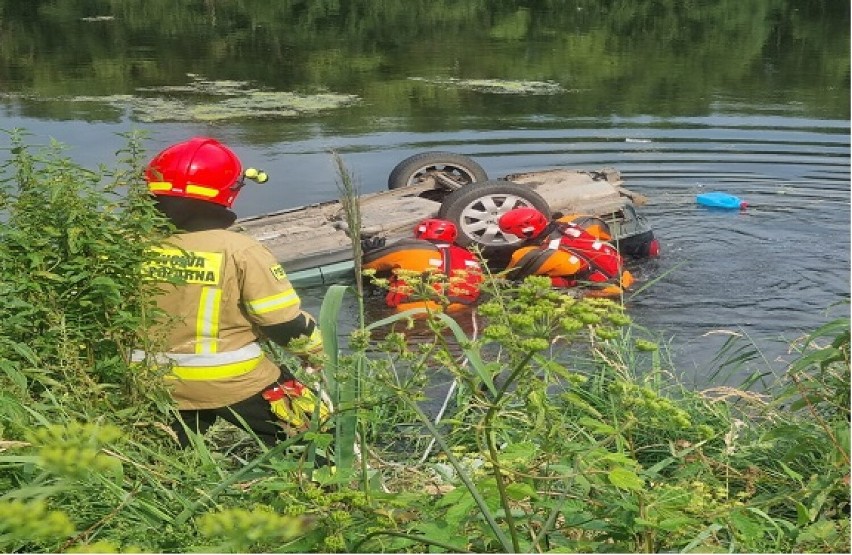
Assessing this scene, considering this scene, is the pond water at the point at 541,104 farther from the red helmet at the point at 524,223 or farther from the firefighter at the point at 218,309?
the firefighter at the point at 218,309

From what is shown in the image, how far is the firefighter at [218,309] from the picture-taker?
4.52m

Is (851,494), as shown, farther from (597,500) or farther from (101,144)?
(101,144)

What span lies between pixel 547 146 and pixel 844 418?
12093mm

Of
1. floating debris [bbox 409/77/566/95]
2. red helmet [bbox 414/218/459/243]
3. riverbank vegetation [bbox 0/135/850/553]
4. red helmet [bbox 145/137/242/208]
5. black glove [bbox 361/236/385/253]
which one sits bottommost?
floating debris [bbox 409/77/566/95]

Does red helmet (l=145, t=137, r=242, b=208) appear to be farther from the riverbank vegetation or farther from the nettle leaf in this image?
the nettle leaf

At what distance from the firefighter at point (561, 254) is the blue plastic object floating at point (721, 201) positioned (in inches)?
111

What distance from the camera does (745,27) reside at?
1156 inches

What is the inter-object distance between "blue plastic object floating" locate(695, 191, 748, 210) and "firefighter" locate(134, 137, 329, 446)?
818cm

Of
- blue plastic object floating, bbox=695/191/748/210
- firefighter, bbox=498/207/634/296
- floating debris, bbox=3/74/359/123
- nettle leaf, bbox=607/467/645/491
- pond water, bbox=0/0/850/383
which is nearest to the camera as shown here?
nettle leaf, bbox=607/467/645/491

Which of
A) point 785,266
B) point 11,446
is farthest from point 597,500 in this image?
point 785,266

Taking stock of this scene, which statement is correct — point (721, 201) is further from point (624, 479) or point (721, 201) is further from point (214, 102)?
point (624, 479)

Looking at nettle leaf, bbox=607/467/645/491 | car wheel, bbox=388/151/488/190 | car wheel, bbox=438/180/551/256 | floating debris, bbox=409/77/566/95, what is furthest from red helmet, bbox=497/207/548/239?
floating debris, bbox=409/77/566/95

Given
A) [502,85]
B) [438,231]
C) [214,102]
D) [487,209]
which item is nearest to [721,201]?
[487,209]

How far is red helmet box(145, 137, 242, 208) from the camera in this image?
15.4 feet
